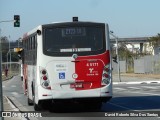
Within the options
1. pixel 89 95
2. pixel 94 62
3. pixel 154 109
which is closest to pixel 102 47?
pixel 94 62

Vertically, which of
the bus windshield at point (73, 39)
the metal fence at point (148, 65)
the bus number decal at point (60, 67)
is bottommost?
the metal fence at point (148, 65)

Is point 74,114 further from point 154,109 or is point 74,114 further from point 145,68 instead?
point 145,68

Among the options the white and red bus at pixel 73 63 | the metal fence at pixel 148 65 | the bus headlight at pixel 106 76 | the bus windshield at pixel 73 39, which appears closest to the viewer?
the white and red bus at pixel 73 63

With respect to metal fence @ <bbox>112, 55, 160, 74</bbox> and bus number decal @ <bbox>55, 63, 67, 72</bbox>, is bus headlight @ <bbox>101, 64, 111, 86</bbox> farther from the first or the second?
metal fence @ <bbox>112, 55, 160, 74</bbox>

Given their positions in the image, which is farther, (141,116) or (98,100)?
(98,100)

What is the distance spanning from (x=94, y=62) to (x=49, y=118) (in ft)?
8.40

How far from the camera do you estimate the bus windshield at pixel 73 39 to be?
16844mm

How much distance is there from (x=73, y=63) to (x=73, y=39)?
0.89 metres

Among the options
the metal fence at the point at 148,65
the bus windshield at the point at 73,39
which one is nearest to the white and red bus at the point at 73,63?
the bus windshield at the point at 73,39

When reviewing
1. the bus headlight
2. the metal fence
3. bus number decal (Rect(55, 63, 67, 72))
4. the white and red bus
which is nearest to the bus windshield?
the white and red bus

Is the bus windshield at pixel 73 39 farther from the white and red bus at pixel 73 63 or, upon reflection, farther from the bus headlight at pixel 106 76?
the bus headlight at pixel 106 76

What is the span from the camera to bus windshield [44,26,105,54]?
16.8m

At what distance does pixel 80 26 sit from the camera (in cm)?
1708

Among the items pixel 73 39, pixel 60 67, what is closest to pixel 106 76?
pixel 60 67
